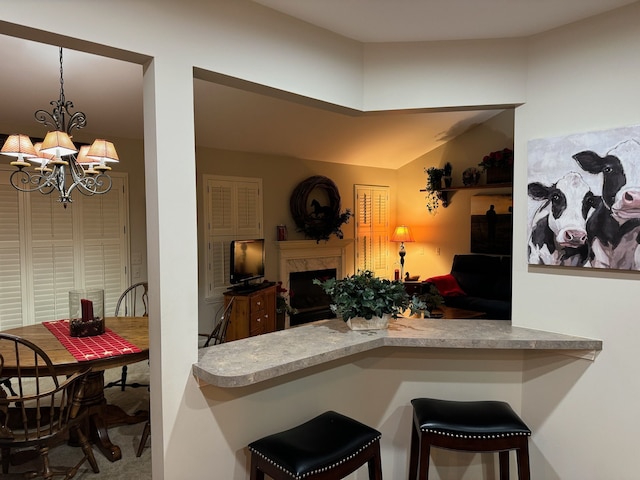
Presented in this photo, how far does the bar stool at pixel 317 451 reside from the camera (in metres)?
1.53

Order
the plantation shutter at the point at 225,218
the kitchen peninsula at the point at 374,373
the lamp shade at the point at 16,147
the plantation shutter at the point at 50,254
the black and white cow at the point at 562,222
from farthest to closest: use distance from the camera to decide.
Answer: the plantation shutter at the point at 225,218
the plantation shutter at the point at 50,254
the lamp shade at the point at 16,147
the black and white cow at the point at 562,222
the kitchen peninsula at the point at 374,373

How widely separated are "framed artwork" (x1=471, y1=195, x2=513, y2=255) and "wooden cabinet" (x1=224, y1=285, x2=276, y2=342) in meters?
3.38

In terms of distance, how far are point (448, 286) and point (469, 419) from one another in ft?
14.1

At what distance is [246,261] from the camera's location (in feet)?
16.4

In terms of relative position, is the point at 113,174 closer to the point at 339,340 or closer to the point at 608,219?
the point at 339,340

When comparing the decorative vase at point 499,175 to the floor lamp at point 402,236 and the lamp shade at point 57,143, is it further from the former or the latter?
the lamp shade at point 57,143

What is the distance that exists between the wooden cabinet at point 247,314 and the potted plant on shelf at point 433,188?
3.41 metres

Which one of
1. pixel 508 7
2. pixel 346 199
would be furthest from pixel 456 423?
pixel 346 199

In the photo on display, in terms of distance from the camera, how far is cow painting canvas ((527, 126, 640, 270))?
5.78ft

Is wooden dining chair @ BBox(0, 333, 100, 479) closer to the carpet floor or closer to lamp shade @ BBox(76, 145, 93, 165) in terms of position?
the carpet floor

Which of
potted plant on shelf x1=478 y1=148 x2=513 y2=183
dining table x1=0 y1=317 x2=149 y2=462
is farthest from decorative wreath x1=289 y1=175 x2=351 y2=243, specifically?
dining table x1=0 y1=317 x2=149 y2=462

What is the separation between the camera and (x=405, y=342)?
75.1 inches

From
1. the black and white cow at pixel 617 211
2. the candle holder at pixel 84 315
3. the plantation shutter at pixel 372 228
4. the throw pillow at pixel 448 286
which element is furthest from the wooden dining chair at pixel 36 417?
the plantation shutter at pixel 372 228

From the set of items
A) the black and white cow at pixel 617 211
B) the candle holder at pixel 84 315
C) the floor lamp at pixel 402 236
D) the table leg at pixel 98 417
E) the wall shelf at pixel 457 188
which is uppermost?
the wall shelf at pixel 457 188
